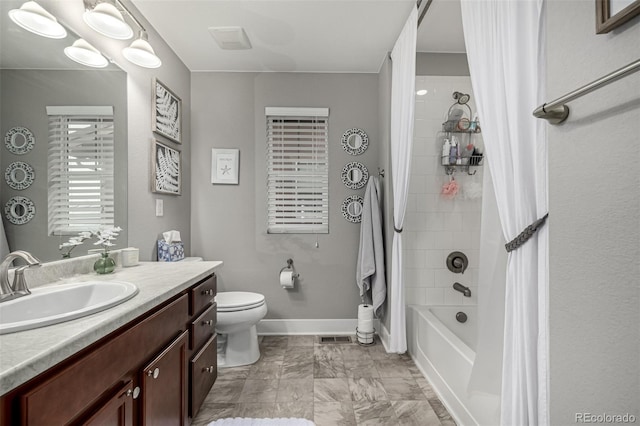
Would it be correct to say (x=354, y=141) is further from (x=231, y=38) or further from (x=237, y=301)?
(x=237, y=301)

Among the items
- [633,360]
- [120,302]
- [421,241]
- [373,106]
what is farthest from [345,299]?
[633,360]

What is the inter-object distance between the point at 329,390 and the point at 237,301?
882 millimetres

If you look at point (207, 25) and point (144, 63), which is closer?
point (144, 63)

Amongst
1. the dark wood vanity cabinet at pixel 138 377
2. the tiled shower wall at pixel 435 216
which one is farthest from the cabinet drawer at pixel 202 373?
the tiled shower wall at pixel 435 216

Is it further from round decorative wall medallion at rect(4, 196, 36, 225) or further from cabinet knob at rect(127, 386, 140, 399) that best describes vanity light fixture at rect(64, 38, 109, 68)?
cabinet knob at rect(127, 386, 140, 399)

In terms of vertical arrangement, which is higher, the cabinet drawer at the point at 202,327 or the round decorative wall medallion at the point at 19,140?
the round decorative wall medallion at the point at 19,140

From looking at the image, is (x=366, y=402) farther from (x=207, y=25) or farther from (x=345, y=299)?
(x=207, y=25)

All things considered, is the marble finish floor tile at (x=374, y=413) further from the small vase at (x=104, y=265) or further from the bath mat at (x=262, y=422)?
the small vase at (x=104, y=265)

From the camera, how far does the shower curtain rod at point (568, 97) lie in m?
0.52

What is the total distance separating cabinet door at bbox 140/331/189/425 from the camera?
1.06 meters

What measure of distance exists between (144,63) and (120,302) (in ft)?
4.91

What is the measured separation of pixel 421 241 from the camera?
250 centimetres

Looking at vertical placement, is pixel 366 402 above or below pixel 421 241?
below

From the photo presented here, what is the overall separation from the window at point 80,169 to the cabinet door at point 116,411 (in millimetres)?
852
